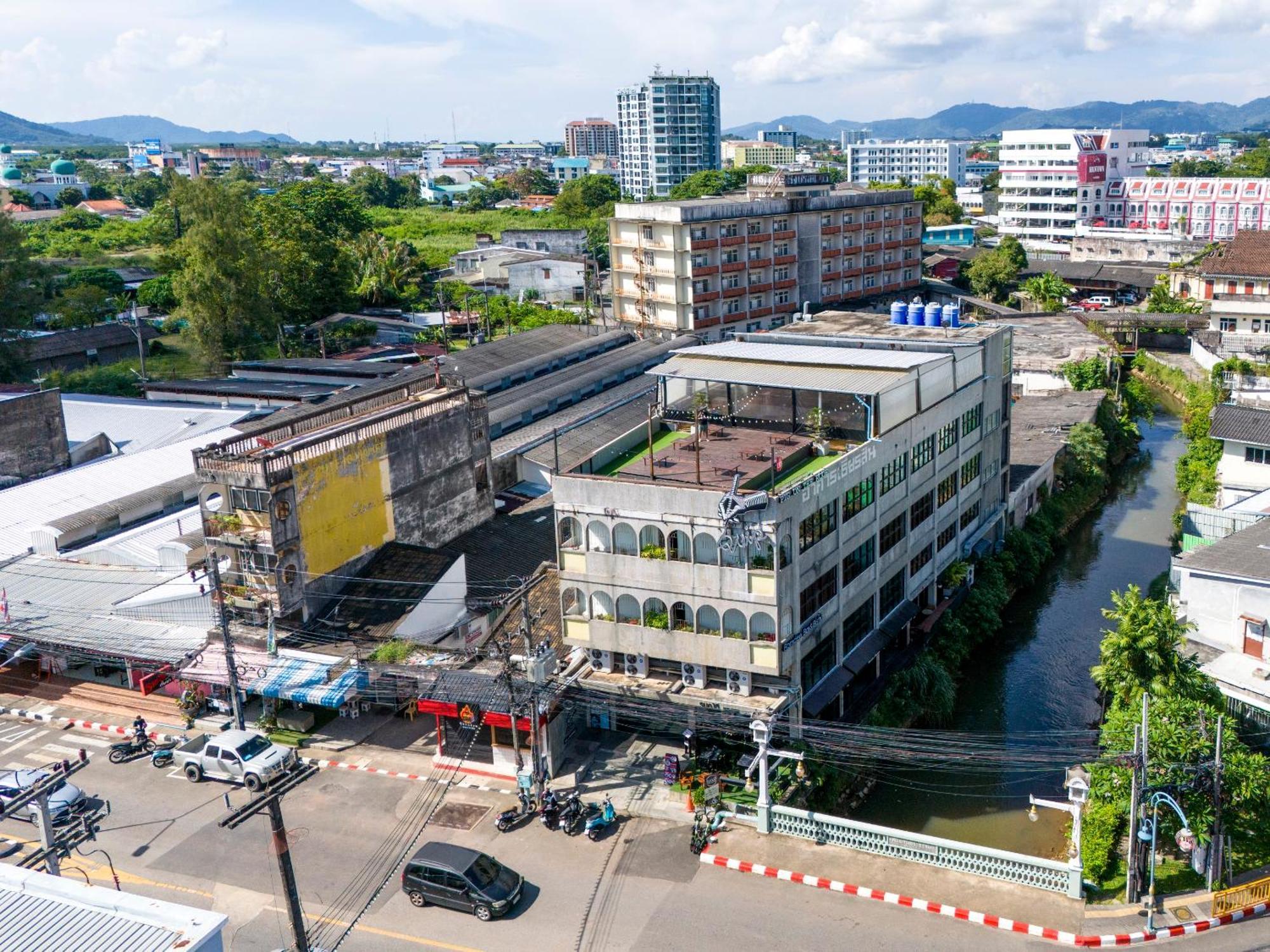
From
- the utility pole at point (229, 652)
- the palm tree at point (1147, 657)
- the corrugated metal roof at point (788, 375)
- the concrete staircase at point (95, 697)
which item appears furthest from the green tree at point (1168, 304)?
the concrete staircase at point (95, 697)

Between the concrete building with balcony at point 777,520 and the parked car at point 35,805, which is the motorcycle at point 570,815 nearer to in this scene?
the concrete building with balcony at point 777,520

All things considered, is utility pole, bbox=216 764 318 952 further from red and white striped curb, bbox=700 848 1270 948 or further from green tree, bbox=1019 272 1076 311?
green tree, bbox=1019 272 1076 311

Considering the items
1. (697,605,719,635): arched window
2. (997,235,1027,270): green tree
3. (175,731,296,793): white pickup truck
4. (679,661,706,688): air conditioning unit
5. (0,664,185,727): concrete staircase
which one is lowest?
(0,664,185,727): concrete staircase

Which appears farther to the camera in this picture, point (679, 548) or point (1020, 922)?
point (679, 548)

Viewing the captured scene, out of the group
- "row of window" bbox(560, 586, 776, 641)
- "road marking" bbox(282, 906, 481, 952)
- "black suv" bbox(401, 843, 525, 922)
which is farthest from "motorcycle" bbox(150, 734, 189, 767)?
"row of window" bbox(560, 586, 776, 641)

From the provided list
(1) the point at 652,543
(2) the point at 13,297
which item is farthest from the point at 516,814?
(2) the point at 13,297

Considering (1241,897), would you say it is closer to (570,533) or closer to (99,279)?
(570,533)
